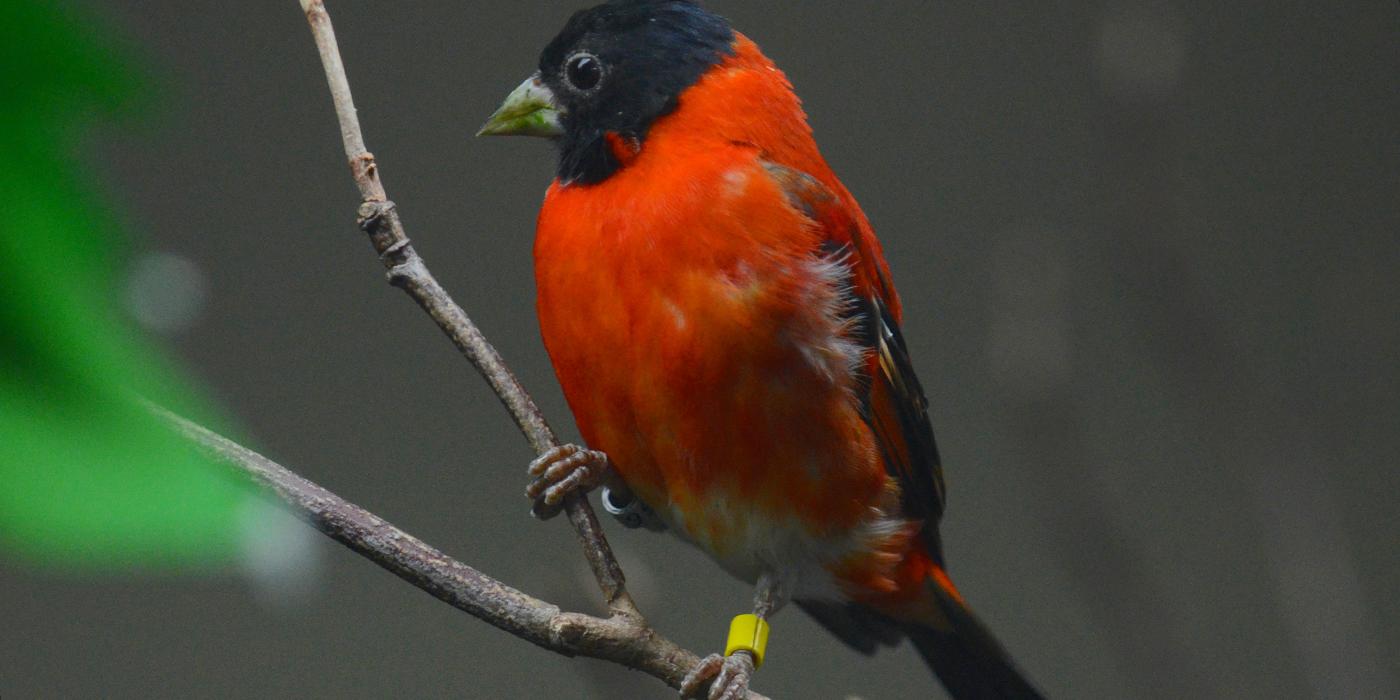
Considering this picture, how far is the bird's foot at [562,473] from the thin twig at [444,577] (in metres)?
0.16

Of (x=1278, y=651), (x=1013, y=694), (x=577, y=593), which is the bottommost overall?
(x=1278, y=651)

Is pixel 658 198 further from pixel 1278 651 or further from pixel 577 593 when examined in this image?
pixel 1278 651

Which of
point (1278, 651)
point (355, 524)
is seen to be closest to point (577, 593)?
point (355, 524)

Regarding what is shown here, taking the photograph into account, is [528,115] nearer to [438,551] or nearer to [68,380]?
[438,551]

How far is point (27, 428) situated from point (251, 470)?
23.2 inches

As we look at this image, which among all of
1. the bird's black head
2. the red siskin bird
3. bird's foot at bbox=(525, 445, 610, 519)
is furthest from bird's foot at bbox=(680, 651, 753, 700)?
the bird's black head

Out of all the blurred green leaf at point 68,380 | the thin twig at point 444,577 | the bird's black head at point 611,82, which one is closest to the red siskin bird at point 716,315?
the bird's black head at point 611,82

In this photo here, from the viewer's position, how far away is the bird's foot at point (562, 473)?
1.31 metres

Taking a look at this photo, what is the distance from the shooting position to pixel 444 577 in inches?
43.5

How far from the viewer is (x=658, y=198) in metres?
1.24

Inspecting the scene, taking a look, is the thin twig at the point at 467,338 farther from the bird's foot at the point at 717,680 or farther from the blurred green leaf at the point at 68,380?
the blurred green leaf at the point at 68,380

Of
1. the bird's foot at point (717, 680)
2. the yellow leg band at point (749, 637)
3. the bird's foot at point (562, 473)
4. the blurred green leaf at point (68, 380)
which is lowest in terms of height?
the yellow leg band at point (749, 637)

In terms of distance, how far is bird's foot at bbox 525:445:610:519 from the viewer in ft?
4.30

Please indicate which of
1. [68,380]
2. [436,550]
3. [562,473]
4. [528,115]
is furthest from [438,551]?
[68,380]
